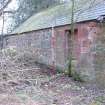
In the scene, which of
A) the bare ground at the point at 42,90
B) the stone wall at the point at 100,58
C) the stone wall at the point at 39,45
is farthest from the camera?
the stone wall at the point at 39,45

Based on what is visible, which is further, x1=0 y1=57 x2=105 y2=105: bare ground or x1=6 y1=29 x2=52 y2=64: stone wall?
x1=6 y1=29 x2=52 y2=64: stone wall

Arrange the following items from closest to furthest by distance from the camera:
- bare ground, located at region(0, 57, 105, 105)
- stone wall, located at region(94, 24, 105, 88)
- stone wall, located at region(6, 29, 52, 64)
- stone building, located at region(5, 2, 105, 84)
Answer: bare ground, located at region(0, 57, 105, 105) < stone wall, located at region(94, 24, 105, 88) < stone building, located at region(5, 2, 105, 84) < stone wall, located at region(6, 29, 52, 64)

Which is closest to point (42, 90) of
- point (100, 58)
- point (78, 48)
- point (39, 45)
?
point (100, 58)

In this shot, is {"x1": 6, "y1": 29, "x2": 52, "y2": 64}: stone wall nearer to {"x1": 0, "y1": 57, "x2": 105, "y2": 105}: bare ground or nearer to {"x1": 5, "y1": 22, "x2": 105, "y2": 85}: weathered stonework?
{"x1": 5, "y1": 22, "x2": 105, "y2": 85}: weathered stonework

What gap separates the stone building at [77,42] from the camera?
1408cm

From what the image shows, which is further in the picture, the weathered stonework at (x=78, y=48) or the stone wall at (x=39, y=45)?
the stone wall at (x=39, y=45)

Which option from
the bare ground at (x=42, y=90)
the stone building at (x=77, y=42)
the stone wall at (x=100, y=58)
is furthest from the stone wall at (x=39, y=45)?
the stone wall at (x=100, y=58)

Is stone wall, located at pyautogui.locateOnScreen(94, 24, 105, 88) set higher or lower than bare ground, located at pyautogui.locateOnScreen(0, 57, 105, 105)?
higher

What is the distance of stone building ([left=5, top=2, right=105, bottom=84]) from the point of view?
1408cm

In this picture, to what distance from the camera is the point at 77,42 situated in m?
15.8

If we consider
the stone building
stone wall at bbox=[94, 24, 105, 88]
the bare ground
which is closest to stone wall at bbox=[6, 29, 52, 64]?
the stone building

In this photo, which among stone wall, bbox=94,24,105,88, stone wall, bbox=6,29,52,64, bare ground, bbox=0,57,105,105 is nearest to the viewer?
bare ground, bbox=0,57,105,105

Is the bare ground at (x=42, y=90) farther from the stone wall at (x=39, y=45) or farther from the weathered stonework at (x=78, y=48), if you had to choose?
the stone wall at (x=39, y=45)

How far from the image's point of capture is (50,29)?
18.7 m
